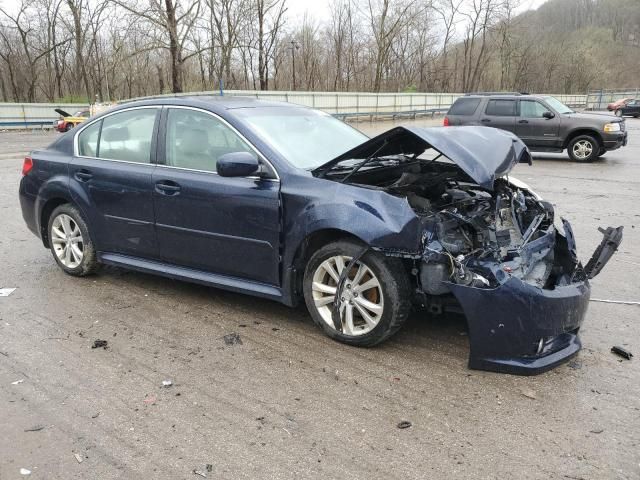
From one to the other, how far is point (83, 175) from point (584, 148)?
1353 cm

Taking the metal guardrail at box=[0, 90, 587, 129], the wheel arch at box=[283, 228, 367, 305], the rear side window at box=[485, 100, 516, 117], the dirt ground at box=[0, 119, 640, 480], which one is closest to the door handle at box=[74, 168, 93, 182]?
the dirt ground at box=[0, 119, 640, 480]

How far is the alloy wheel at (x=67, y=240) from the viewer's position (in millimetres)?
5270

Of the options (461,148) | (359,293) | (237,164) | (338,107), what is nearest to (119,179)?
(237,164)

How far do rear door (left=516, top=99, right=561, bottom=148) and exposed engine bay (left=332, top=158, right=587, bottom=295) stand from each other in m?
11.3

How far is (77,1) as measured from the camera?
4909 cm

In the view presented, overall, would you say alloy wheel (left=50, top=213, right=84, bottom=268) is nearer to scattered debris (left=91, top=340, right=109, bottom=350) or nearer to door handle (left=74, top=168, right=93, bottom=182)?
door handle (left=74, top=168, right=93, bottom=182)

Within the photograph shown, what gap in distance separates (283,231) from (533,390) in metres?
1.91

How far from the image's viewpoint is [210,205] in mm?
4191

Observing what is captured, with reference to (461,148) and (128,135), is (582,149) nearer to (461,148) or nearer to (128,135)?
(461,148)

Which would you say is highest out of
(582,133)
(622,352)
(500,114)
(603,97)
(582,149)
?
(603,97)

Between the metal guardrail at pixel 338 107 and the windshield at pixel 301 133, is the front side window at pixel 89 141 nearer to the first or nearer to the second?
the windshield at pixel 301 133

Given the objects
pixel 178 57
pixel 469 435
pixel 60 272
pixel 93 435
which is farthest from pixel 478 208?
pixel 178 57

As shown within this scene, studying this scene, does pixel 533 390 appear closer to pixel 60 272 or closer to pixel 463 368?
pixel 463 368

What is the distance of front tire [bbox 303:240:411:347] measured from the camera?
357 cm
